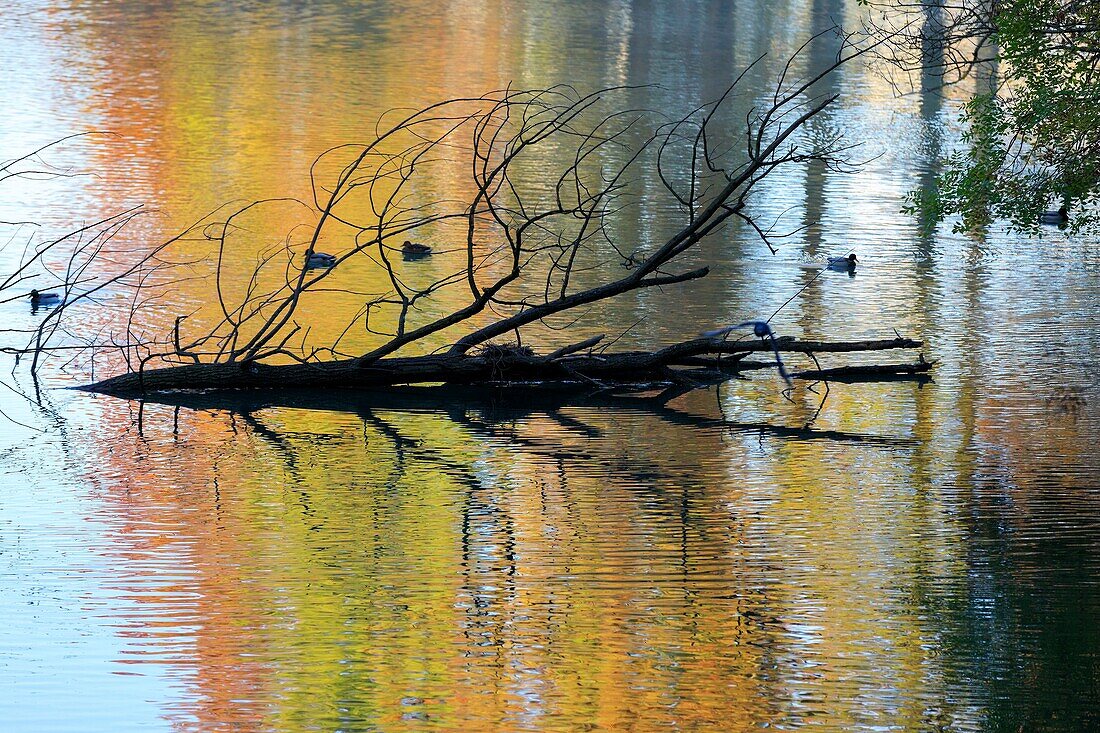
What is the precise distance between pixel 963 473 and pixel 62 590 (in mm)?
4125

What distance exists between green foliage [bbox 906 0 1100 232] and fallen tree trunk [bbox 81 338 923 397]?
2345 millimetres

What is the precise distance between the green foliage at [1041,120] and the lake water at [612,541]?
31.2 inches

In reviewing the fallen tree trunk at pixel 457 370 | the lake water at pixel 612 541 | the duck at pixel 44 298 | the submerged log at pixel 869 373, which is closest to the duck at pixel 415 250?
the lake water at pixel 612 541

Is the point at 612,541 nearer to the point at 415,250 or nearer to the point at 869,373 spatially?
the point at 869,373

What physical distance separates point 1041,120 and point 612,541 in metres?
5.33

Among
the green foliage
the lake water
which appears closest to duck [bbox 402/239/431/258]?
the lake water

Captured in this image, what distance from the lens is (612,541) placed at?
6410mm

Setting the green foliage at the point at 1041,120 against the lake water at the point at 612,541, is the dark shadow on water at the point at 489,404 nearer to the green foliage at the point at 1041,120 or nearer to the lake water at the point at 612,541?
the lake water at the point at 612,541

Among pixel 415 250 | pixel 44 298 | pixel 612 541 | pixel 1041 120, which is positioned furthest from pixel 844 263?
pixel 612 541

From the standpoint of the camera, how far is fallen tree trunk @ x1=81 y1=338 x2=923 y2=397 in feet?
27.3

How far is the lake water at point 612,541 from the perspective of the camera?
5.02 m

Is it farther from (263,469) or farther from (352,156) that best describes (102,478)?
(352,156)

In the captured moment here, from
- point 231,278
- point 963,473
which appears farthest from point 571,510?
point 231,278

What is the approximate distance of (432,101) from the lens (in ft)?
65.8
